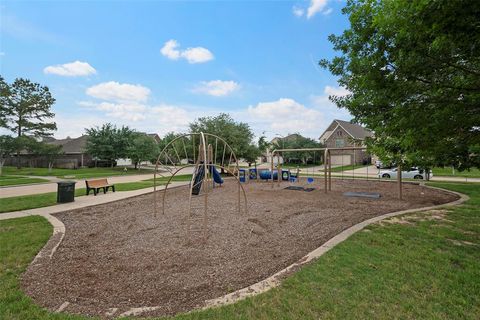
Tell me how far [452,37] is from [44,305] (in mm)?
5895

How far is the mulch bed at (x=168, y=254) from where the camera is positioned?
132 inches

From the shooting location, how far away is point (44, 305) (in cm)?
313

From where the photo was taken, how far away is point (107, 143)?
3300 centimetres

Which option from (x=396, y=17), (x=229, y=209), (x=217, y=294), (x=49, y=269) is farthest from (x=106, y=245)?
(x=396, y=17)

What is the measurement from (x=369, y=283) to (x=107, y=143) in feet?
119

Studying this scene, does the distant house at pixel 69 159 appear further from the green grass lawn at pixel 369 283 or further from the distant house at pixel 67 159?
the green grass lawn at pixel 369 283

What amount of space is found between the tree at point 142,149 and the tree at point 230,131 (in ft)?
39.4

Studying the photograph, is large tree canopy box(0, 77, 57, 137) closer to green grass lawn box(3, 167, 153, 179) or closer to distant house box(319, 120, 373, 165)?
green grass lawn box(3, 167, 153, 179)

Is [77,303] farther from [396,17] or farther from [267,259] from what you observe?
[396,17]

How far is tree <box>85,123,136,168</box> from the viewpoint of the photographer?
32.7m

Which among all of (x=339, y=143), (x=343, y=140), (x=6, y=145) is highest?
(x=343, y=140)

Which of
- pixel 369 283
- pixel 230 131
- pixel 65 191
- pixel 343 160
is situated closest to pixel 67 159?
pixel 230 131

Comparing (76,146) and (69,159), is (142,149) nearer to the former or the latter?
(69,159)

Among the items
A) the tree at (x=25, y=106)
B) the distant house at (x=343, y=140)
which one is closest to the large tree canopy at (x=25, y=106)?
the tree at (x=25, y=106)
